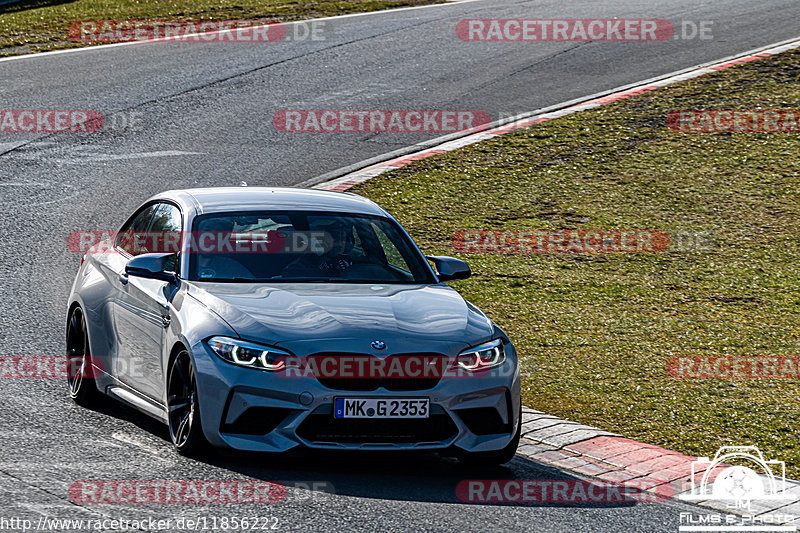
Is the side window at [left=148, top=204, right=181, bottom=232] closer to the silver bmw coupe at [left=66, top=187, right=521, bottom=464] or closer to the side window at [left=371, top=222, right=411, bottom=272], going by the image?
the silver bmw coupe at [left=66, top=187, right=521, bottom=464]

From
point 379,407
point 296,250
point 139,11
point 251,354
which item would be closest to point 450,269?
point 296,250

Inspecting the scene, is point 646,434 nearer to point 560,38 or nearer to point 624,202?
point 624,202

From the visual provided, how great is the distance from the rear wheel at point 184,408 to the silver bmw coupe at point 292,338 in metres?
0.01

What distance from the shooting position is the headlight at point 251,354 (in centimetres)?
664

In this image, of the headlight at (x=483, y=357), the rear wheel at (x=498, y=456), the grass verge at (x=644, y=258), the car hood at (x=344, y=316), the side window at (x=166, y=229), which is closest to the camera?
the car hood at (x=344, y=316)

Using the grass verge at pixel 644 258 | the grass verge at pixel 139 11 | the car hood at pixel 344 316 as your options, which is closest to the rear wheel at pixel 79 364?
the car hood at pixel 344 316

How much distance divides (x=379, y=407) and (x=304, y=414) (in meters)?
0.41

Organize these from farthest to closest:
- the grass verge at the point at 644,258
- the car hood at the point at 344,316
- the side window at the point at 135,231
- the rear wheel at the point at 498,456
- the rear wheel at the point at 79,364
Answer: the grass verge at the point at 644,258 < the side window at the point at 135,231 < the rear wheel at the point at 79,364 < the rear wheel at the point at 498,456 < the car hood at the point at 344,316

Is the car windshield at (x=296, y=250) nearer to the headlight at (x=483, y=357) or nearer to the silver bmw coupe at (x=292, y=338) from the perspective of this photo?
the silver bmw coupe at (x=292, y=338)

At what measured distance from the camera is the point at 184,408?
702cm

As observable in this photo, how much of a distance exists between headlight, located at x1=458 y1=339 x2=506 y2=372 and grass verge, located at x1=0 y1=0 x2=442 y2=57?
1860 cm

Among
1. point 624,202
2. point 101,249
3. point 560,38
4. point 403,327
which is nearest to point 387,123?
point 624,202

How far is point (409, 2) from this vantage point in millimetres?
28828

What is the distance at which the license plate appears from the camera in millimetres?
6625
